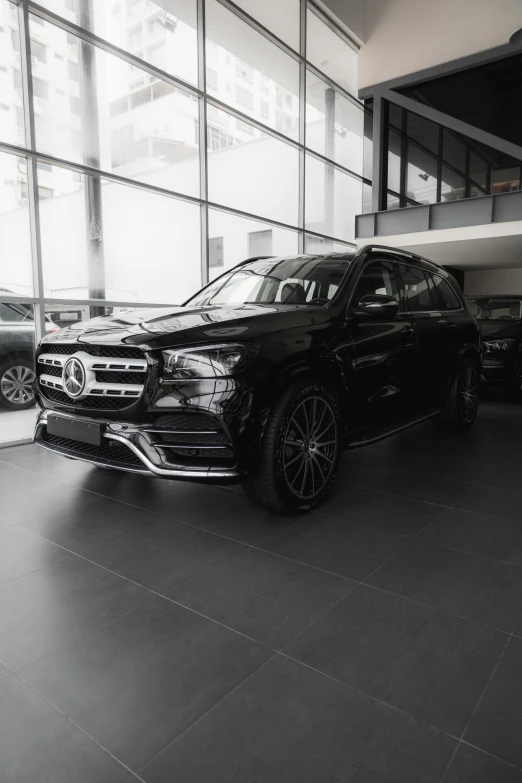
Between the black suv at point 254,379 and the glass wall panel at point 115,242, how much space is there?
2.96m

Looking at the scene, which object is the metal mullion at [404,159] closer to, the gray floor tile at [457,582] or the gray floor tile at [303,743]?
the gray floor tile at [457,582]

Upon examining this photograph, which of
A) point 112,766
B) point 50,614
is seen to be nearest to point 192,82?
point 50,614

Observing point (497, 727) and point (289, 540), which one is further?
point (289, 540)

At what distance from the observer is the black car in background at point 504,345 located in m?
7.24

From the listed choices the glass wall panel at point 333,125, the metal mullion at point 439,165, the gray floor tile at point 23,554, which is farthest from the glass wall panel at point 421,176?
the gray floor tile at point 23,554

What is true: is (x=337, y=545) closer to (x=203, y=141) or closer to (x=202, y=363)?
(x=202, y=363)

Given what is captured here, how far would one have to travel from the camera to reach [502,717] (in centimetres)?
153

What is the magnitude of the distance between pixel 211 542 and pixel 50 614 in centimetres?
88

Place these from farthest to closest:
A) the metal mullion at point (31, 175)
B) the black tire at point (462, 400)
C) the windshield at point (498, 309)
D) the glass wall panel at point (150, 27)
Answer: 1. the windshield at point (498, 309)
2. the glass wall panel at point (150, 27)
3. the metal mullion at point (31, 175)
4. the black tire at point (462, 400)

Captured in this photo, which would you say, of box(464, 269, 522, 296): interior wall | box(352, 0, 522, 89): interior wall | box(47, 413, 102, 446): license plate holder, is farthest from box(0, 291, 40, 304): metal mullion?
box(464, 269, 522, 296): interior wall

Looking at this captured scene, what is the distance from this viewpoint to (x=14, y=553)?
2.63m

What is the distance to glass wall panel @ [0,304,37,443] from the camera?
5.45m

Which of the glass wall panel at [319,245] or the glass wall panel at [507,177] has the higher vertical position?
the glass wall panel at [507,177]

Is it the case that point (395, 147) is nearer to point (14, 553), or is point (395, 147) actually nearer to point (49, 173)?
point (49, 173)
